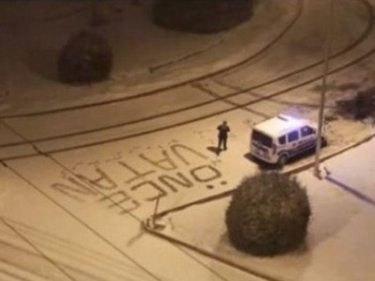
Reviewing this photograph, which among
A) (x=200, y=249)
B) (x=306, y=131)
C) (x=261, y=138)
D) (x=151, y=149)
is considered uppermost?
(x=306, y=131)

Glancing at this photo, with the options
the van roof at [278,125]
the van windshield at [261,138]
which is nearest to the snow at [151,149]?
the van windshield at [261,138]

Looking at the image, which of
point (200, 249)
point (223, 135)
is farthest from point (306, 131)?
point (200, 249)

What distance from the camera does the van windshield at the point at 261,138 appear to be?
28.6 metres

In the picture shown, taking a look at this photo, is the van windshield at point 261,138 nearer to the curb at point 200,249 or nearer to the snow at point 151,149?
the snow at point 151,149

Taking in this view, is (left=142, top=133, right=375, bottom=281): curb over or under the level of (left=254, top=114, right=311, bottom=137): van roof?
under

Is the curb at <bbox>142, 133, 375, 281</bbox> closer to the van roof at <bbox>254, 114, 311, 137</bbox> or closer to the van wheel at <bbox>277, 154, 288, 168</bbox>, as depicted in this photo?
the van wheel at <bbox>277, 154, 288, 168</bbox>

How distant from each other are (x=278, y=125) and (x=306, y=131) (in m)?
0.84

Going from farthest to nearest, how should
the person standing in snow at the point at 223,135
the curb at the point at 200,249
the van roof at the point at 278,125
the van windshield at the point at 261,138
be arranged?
the person standing in snow at the point at 223,135, the van roof at the point at 278,125, the van windshield at the point at 261,138, the curb at the point at 200,249

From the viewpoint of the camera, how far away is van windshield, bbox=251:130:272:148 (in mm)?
28562

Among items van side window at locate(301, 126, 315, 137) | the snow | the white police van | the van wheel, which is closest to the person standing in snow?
the snow

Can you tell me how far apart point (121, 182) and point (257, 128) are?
167 inches

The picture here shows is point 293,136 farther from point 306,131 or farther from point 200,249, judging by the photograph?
point 200,249

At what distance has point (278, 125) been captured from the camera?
29.2 metres

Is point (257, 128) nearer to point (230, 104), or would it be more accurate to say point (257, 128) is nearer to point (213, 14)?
point (230, 104)
